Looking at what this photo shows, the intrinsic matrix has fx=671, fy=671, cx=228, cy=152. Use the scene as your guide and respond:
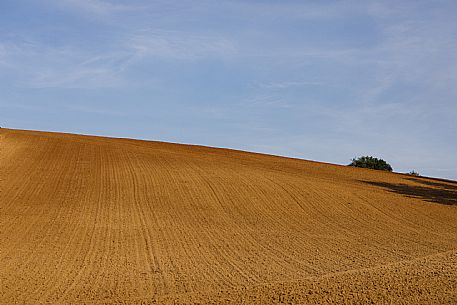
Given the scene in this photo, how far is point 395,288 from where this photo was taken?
13.3 metres

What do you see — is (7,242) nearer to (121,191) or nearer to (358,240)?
(121,191)

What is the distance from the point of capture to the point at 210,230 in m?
27.1

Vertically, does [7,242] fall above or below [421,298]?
below

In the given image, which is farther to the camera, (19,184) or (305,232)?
(19,184)

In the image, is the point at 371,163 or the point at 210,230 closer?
the point at 210,230

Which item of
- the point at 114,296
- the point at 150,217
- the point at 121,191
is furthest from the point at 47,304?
the point at 121,191

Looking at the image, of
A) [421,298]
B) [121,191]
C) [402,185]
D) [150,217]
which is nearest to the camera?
[421,298]

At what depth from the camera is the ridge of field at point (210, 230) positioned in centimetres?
1477

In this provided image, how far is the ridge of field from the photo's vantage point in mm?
14773

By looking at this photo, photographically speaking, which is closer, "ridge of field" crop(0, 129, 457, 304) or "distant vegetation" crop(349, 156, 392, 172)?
"ridge of field" crop(0, 129, 457, 304)

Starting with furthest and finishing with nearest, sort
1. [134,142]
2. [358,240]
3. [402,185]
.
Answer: [134,142] → [402,185] → [358,240]

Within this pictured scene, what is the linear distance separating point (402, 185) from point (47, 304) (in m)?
34.6

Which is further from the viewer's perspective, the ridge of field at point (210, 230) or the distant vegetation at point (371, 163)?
the distant vegetation at point (371, 163)

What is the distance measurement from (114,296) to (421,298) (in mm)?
7076
